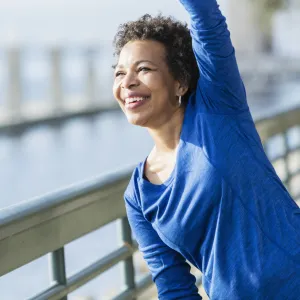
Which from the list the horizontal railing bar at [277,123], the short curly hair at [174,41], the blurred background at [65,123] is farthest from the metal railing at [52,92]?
the short curly hair at [174,41]

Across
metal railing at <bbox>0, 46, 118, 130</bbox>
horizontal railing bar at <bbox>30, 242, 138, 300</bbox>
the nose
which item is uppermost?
the nose

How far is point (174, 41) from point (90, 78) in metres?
16.7

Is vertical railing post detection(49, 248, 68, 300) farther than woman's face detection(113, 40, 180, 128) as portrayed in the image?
Yes

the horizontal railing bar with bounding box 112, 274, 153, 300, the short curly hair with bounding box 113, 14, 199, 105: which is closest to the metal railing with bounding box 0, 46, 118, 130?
the horizontal railing bar with bounding box 112, 274, 153, 300

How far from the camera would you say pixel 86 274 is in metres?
2.30

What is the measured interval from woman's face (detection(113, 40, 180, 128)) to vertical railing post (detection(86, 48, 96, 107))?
641 inches

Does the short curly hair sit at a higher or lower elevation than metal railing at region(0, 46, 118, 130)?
higher

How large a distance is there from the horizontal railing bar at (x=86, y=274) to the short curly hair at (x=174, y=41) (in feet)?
1.98

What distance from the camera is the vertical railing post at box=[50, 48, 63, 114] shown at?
16.9 metres

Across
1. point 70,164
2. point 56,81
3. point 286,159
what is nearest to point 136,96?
point 286,159

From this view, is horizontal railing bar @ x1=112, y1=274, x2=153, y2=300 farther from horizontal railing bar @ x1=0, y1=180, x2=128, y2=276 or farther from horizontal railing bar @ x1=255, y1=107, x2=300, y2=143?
horizontal railing bar @ x1=255, y1=107, x2=300, y2=143

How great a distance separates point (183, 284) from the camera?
2.21 m

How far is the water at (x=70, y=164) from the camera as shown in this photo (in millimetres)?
5809

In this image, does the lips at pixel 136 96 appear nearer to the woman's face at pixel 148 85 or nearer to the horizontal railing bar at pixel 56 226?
the woman's face at pixel 148 85
